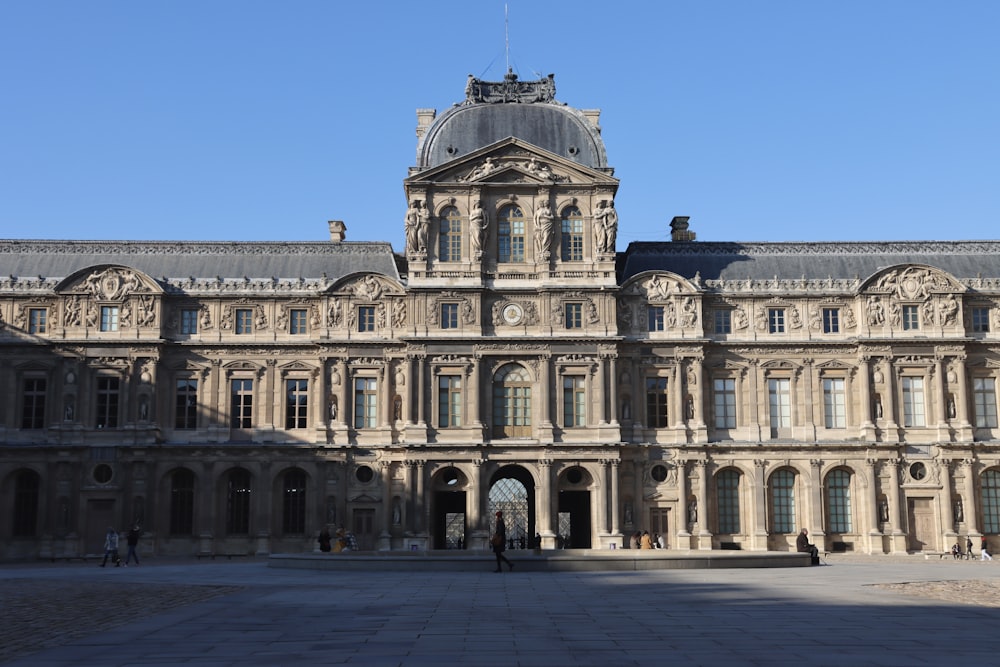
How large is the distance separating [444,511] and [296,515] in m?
7.88

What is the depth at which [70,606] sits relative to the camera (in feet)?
90.5

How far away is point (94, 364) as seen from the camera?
201ft

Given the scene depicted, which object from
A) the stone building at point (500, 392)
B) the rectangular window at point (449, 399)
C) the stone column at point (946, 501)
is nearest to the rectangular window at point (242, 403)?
the stone building at point (500, 392)

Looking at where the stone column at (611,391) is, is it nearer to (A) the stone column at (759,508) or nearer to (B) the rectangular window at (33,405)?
(A) the stone column at (759,508)

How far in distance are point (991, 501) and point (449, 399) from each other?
94.9ft

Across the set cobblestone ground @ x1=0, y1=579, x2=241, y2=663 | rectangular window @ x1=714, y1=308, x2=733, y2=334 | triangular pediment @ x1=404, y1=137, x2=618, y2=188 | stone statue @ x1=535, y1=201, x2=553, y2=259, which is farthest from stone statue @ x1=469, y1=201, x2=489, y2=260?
cobblestone ground @ x1=0, y1=579, x2=241, y2=663

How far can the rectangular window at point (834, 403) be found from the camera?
62156 millimetres

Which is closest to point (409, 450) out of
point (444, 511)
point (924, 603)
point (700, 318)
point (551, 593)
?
point (444, 511)

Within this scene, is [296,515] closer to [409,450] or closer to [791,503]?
[409,450]

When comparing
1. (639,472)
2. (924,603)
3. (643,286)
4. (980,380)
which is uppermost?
(643,286)

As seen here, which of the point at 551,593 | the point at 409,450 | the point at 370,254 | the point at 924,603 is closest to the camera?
the point at 924,603

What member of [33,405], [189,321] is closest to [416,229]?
[189,321]

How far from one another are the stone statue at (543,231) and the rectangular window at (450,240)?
4.17 meters

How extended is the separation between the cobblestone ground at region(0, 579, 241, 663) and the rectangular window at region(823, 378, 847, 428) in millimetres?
38721
